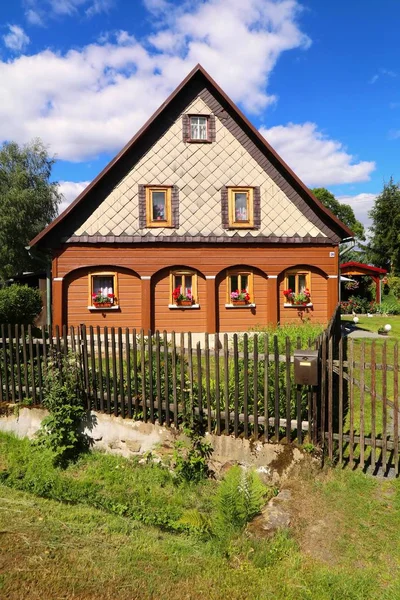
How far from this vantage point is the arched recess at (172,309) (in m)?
14.5

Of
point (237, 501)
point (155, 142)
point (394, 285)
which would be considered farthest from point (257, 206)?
point (394, 285)

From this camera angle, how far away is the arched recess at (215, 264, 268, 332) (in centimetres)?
1481

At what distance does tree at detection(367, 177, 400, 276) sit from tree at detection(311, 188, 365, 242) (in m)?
14.4

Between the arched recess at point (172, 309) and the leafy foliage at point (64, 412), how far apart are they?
24.1 ft

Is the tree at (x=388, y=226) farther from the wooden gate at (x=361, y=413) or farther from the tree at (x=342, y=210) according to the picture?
the wooden gate at (x=361, y=413)

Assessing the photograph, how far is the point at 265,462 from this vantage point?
5.54m

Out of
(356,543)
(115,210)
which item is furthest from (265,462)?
(115,210)

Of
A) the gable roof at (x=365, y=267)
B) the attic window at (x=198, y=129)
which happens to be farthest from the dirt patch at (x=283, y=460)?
the gable roof at (x=365, y=267)

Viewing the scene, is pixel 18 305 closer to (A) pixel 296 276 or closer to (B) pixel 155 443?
(B) pixel 155 443

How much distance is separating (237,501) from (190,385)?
1.92m

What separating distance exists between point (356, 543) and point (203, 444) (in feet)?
8.28

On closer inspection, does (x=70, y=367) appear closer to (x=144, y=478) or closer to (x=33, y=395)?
(x=33, y=395)

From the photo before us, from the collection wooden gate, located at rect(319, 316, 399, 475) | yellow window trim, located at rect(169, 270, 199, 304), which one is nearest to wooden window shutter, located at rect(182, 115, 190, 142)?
yellow window trim, located at rect(169, 270, 199, 304)

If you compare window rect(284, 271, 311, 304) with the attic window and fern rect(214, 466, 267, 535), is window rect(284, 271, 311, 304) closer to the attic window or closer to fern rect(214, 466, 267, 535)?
the attic window
